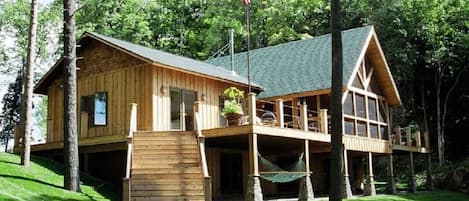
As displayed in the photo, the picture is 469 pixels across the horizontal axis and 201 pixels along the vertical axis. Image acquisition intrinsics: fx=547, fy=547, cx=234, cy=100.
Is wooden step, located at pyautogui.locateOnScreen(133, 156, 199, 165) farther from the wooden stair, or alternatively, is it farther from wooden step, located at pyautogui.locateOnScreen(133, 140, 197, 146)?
wooden step, located at pyautogui.locateOnScreen(133, 140, 197, 146)

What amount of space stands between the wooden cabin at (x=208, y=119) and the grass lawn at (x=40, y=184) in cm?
112

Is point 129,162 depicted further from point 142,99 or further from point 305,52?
point 305,52

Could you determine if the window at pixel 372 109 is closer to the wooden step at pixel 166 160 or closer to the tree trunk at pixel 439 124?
the tree trunk at pixel 439 124

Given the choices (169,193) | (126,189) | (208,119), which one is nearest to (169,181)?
(169,193)

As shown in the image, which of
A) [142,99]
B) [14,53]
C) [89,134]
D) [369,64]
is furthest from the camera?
[14,53]

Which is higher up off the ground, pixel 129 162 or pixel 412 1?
pixel 412 1

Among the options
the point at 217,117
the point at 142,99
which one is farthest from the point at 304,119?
the point at 142,99

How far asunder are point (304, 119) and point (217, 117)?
3190 mm

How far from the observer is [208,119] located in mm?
17859

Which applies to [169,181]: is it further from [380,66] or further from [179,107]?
[380,66]

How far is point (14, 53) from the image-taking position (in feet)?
126

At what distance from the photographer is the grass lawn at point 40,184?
11.7 meters

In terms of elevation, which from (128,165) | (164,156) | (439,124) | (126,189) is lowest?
(126,189)

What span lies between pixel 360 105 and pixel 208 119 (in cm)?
667
